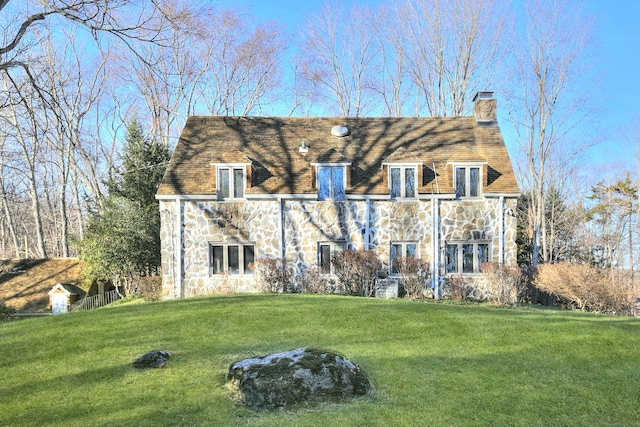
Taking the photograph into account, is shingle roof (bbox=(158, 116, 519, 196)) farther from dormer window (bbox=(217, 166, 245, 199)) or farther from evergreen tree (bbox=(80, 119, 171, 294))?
evergreen tree (bbox=(80, 119, 171, 294))

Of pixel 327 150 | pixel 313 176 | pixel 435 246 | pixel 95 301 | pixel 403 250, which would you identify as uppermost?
pixel 327 150

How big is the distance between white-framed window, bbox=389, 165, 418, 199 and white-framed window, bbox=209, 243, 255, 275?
6.09 meters

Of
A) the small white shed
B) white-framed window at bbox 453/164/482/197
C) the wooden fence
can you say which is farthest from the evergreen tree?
white-framed window at bbox 453/164/482/197

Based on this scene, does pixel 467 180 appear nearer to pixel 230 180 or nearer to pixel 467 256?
pixel 467 256

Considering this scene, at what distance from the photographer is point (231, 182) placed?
55.7ft

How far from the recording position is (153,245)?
20.9m

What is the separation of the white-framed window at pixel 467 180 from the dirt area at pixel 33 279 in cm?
2076

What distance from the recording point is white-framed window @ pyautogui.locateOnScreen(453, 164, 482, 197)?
55.8 ft

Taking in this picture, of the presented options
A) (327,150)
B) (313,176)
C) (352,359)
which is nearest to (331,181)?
(313,176)

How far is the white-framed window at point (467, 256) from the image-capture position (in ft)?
55.8

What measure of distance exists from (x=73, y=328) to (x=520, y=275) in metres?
13.8

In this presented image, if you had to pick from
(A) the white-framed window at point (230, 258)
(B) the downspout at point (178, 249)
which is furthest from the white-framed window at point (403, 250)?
(B) the downspout at point (178, 249)

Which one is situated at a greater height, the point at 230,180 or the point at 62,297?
the point at 230,180

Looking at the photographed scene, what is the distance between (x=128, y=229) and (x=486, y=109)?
17.5 meters
